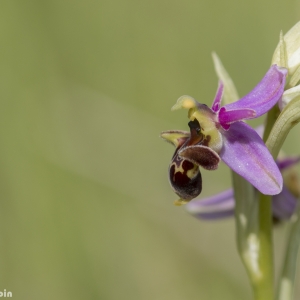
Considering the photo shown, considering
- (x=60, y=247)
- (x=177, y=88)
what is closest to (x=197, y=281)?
(x=60, y=247)

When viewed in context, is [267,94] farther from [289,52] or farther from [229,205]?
[229,205]

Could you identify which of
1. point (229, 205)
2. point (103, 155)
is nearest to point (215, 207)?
point (229, 205)

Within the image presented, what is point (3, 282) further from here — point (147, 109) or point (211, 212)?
point (147, 109)

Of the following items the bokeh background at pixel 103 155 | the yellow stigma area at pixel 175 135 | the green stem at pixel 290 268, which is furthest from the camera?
the bokeh background at pixel 103 155

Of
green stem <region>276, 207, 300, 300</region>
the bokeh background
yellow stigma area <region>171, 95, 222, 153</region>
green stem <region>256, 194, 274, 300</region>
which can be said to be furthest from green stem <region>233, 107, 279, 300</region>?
the bokeh background

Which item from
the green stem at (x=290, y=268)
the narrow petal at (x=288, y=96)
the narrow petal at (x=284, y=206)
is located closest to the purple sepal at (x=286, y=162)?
the narrow petal at (x=284, y=206)

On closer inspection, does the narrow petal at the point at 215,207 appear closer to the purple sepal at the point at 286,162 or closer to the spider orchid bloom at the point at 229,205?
the spider orchid bloom at the point at 229,205
